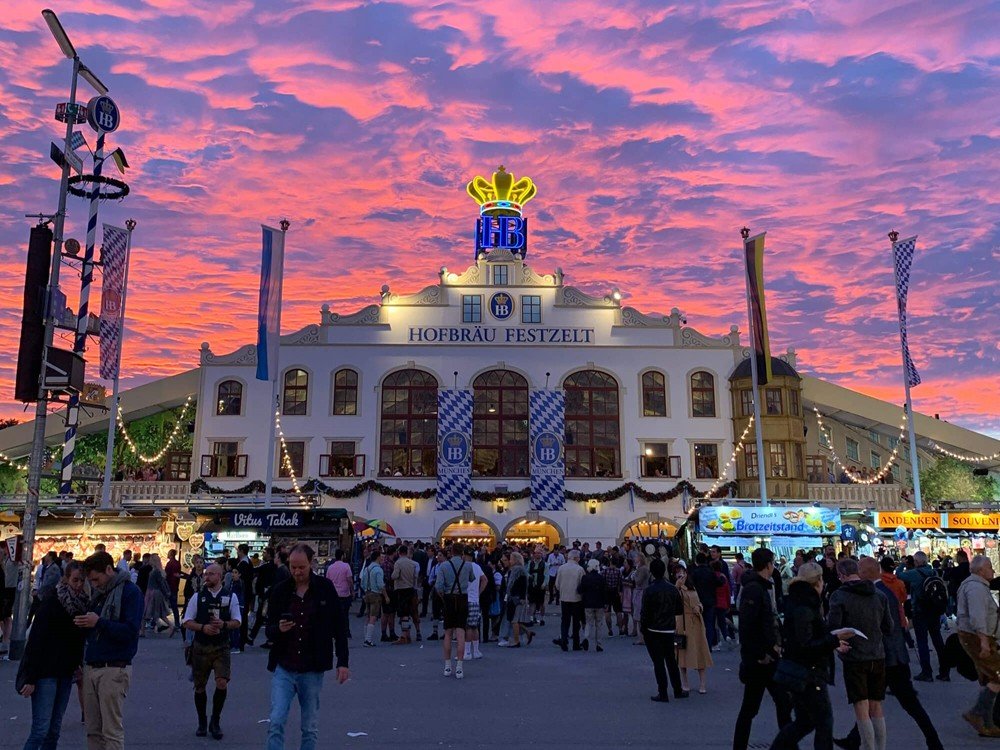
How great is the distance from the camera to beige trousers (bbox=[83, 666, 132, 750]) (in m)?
6.17

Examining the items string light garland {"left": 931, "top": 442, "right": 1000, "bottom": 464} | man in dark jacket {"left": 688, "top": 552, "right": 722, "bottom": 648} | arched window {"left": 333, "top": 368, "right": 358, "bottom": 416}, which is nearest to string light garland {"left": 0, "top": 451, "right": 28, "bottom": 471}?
arched window {"left": 333, "top": 368, "right": 358, "bottom": 416}

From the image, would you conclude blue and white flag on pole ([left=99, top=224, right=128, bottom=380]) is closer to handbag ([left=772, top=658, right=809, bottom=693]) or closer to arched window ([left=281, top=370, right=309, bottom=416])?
arched window ([left=281, top=370, right=309, bottom=416])

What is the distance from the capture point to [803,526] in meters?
24.8

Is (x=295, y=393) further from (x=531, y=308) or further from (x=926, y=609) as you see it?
(x=926, y=609)

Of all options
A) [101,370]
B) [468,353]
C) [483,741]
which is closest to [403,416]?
[468,353]

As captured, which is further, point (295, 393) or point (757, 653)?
point (295, 393)

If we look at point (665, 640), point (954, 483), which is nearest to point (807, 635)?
point (665, 640)

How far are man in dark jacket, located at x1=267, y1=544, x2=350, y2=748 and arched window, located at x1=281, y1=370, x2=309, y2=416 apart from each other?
32.9 metres

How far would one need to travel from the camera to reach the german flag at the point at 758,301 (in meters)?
26.8

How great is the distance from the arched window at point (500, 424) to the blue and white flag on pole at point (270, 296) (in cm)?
1265

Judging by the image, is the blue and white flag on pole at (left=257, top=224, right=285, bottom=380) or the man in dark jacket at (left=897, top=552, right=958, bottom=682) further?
the blue and white flag on pole at (left=257, top=224, right=285, bottom=380)

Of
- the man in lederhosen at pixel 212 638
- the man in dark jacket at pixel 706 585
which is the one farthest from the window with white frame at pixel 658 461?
the man in lederhosen at pixel 212 638

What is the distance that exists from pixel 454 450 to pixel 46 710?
3088 cm

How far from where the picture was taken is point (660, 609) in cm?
1017
